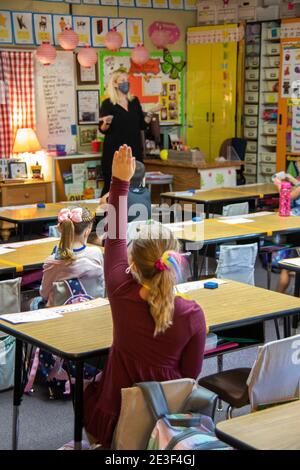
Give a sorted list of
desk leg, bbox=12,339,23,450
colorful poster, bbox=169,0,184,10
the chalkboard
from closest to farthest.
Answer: desk leg, bbox=12,339,23,450, the chalkboard, colorful poster, bbox=169,0,184,10

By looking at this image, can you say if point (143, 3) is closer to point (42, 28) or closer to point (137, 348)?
point (42, 28)

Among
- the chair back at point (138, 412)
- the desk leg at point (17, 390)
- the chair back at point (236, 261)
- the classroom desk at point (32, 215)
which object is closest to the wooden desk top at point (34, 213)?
the classroom desk at point (32, 215)

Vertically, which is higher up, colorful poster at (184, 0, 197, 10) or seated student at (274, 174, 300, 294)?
colorful poster at (184, 0, 197, 10)

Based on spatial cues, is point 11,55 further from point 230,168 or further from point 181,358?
point 181,358

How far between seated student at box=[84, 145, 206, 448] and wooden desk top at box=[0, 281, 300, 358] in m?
0.19

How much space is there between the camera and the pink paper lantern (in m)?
10.7

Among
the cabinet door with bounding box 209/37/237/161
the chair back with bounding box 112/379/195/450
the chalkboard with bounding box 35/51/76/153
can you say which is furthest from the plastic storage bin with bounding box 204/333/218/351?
the cabinet door with bounding box 209/37/237/161

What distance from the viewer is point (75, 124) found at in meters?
10.4

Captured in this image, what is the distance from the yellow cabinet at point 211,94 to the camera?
10930 mm

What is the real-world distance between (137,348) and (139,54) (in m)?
7.52

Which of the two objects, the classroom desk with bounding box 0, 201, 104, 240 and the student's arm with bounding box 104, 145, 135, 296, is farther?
the classroom desk with bounding box 0, 201, 104, 240

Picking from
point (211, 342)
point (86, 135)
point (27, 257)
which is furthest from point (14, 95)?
point (211, 342)

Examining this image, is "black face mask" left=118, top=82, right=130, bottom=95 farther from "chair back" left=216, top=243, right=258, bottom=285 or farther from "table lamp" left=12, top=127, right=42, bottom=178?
"chair back" left=216, top=243, right=258, bottom=285

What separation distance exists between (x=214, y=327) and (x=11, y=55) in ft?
22.7
